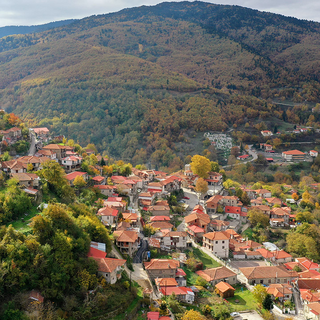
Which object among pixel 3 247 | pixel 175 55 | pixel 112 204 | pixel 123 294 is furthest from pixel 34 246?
pixel 175 55

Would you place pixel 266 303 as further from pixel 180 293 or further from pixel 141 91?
pixel 141 91

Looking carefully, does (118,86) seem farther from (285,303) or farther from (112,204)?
(285,303)

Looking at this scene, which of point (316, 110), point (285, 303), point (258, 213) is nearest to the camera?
point (285, 303)

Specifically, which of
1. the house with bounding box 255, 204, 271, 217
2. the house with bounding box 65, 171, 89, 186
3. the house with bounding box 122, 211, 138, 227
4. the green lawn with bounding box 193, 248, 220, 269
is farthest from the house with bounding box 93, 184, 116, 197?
the house with bounding box 255, 204, 271, 217

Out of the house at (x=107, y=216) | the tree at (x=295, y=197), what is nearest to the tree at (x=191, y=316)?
the house at (x=107, y=216)

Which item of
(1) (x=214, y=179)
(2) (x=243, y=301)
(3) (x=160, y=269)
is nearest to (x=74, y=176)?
(3) (x=160, y=269)

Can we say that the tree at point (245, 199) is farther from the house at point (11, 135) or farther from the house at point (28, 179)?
the house at point (11, 135)
